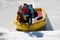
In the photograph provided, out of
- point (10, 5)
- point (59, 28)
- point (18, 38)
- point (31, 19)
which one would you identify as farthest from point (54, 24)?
point (10, 5)

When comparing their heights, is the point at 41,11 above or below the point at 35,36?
above

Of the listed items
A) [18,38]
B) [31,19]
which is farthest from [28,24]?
[18,38]

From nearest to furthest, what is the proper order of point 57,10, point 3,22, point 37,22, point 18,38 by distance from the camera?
point 18,38
point 37,22
point 3,22
point 57,10

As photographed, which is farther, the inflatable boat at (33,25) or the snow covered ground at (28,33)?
the inflatable boat at (33,25)

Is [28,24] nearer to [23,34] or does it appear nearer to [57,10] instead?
[23,34]

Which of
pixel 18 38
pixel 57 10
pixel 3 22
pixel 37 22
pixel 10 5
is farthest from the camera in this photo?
pixel 10 5

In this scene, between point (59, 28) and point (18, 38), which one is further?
point (59, 28)

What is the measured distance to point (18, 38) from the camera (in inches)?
145

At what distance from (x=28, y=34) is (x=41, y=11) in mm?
705

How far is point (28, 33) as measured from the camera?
153 inches

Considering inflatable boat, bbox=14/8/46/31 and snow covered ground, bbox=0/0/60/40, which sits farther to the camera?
inflatable boat, bbox=14/8/46/31

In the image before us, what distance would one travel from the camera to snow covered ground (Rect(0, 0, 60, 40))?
3730 mm

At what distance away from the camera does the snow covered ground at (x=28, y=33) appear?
3730 millimetres

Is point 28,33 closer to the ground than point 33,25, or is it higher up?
closer to the ground
